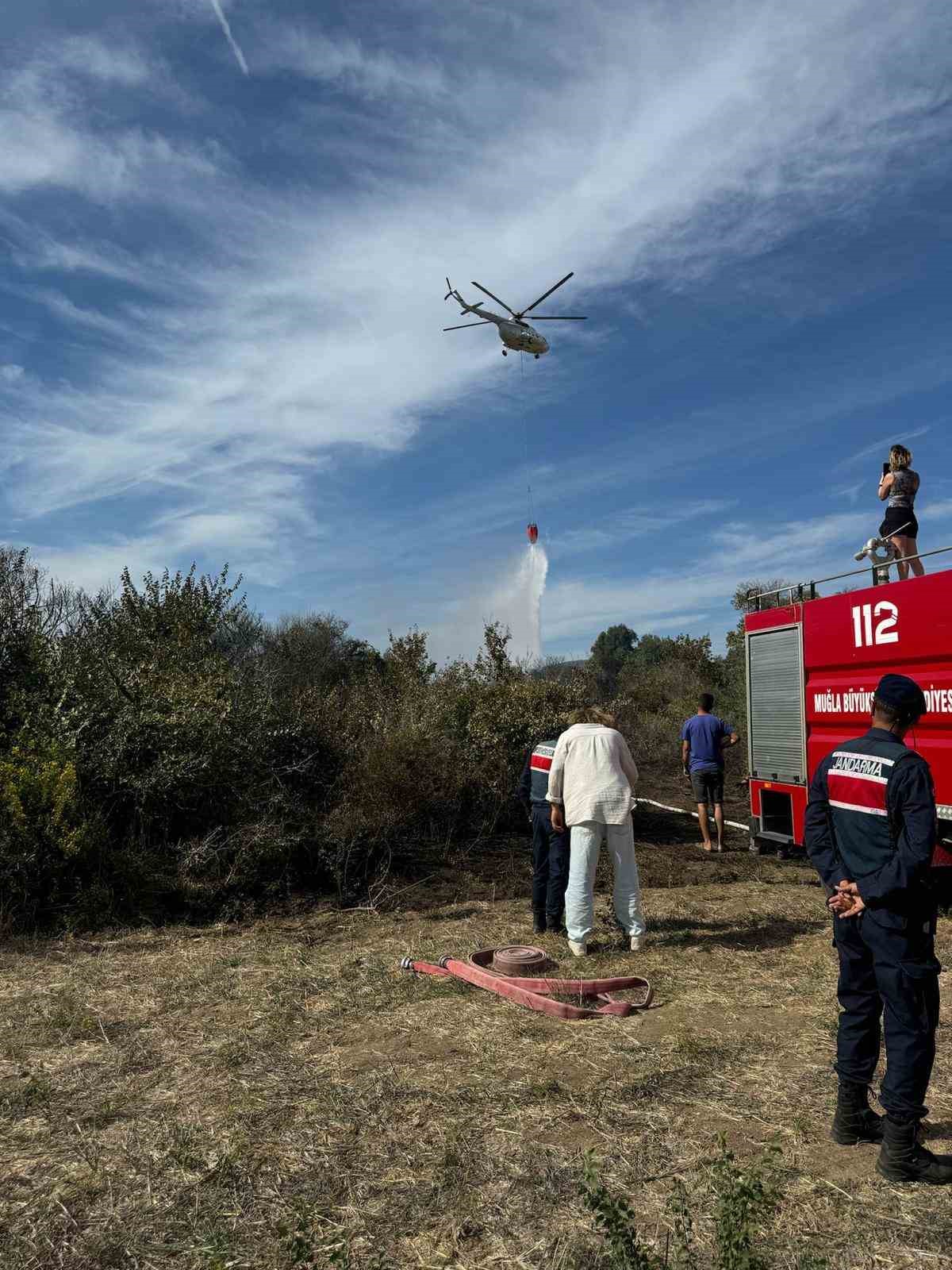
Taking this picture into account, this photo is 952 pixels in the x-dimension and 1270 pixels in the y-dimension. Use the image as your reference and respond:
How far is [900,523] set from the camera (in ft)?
28.7

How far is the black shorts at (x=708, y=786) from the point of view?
1193 centimetres

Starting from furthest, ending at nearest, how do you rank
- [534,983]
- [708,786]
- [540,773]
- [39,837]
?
[708,786] < [39,837] < [540,773] < [534,983]

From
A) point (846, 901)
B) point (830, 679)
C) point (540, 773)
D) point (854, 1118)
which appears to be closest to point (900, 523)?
point (830, 679)

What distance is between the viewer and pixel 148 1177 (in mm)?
3734

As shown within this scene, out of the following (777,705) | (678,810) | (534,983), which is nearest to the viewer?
(534,983)

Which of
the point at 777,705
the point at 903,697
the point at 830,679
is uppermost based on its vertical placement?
the point at 830,679

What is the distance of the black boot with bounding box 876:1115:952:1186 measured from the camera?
3.54m

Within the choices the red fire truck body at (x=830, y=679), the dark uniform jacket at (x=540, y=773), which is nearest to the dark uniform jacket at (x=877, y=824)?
the dark uniform jacket at (x=540, y=773)

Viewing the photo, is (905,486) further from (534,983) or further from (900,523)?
(534,983)

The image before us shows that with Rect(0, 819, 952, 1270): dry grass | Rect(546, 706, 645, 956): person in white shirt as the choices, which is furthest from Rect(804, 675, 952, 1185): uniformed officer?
Rect(546, 706, 645, 956): person in white shirt

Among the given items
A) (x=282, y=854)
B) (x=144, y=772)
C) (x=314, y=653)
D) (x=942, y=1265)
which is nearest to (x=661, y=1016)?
(x=942, y=1265)

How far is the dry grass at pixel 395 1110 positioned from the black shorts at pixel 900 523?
344 centimetres

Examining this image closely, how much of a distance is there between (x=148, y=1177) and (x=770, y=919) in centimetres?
605

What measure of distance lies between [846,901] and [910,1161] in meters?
0.94
